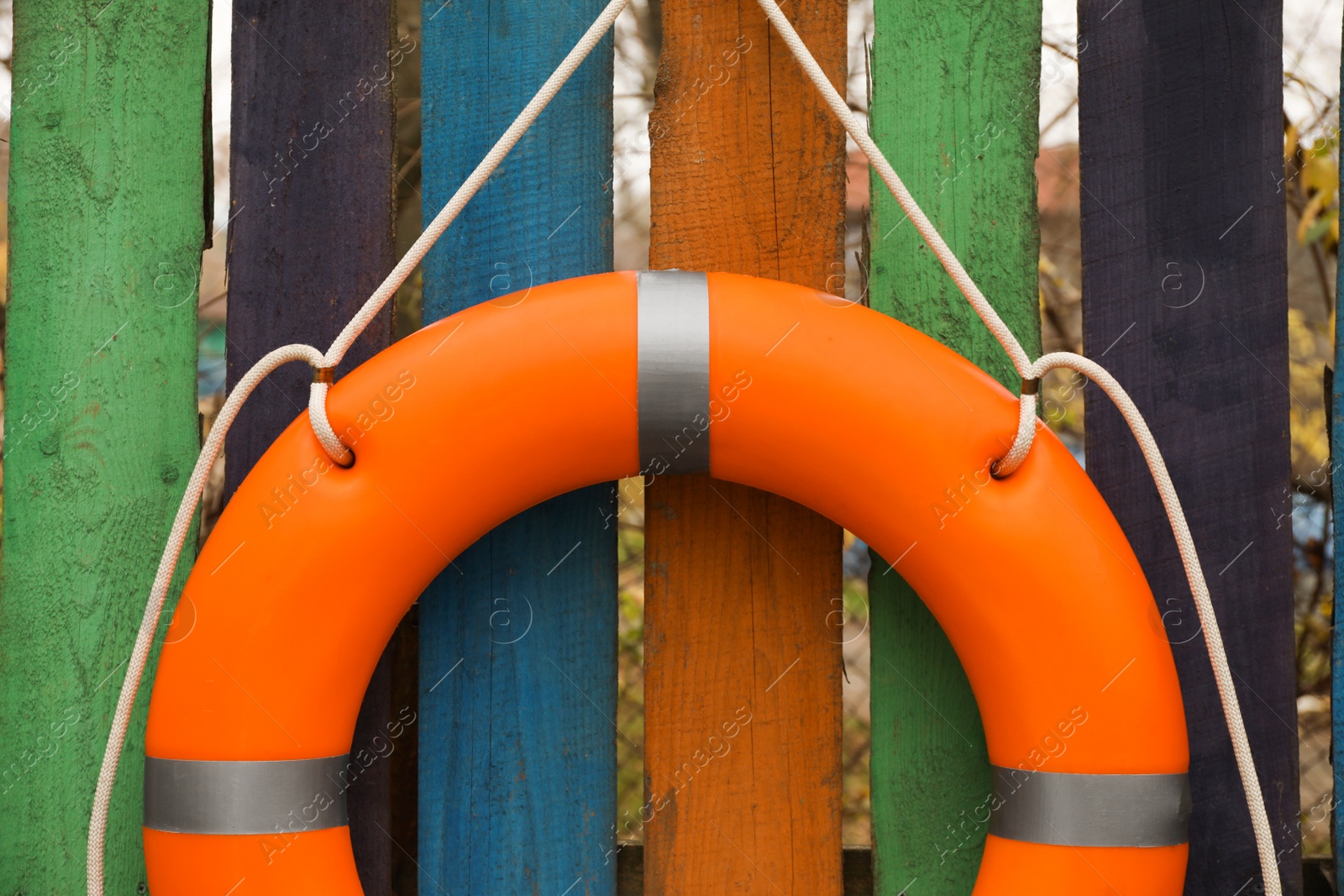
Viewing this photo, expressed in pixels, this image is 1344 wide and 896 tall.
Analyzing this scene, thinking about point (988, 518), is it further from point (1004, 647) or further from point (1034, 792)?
point (1034, 792)

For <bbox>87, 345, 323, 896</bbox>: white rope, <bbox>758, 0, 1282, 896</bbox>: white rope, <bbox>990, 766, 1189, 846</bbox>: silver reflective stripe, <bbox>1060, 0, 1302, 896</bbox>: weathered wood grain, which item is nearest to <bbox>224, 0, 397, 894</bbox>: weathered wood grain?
<bbox>87, 345, 323, 896</bbox>: white rope

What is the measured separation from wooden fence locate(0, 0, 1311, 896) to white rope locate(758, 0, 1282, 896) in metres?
0.11

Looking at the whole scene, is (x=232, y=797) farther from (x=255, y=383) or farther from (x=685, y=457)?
(x=685, y=457)

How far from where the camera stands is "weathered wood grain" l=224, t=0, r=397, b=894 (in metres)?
1.07

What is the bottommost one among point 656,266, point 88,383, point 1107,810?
point 1107,810

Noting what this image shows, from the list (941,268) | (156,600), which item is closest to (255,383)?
(156,600)

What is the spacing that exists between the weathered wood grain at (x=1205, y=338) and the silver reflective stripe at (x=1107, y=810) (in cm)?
19

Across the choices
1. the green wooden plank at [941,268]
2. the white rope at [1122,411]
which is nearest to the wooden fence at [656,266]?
the green wooden plank at [941,268]

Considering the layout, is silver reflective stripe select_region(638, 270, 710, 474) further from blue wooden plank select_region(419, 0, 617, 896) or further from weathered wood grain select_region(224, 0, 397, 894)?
weathered wood grain select_region(224, 0, 397, 894)

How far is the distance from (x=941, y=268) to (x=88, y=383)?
1.01 meters

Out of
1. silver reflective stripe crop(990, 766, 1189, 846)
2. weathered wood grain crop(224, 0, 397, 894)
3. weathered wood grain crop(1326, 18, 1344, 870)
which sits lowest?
silver reflective stripe crop(990, 766, 1189, 846)

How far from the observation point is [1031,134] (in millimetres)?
1046

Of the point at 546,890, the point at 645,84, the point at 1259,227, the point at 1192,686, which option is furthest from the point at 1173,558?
the point at 645,84

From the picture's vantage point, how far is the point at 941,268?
1.05 m
